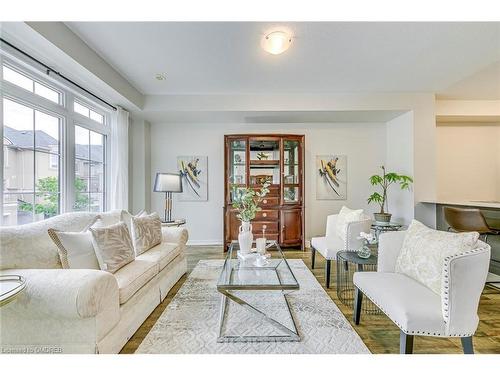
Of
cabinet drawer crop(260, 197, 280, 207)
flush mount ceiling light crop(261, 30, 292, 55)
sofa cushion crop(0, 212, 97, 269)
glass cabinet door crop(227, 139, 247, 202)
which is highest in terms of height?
flush mount ceiling light crop(261, 30, 292, 55)

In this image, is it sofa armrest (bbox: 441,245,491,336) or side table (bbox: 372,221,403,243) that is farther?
side table (bbox: 372,221,403,243)

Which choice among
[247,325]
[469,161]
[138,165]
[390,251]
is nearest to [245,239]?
[247,325]

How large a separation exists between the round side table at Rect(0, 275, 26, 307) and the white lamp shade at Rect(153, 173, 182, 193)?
2.31 metres

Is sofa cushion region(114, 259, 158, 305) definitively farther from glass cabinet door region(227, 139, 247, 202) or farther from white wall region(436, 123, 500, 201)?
white wall region(436, 123, 500, 201)

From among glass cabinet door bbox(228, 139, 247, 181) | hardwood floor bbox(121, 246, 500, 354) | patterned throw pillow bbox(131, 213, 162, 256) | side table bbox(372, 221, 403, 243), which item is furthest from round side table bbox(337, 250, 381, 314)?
glass cabinet door bbox(228, 139, 247, 181)

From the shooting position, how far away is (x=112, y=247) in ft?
6.46

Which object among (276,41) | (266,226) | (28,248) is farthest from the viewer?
(266,226)

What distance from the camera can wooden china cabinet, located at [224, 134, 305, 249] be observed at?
4098 millimetres

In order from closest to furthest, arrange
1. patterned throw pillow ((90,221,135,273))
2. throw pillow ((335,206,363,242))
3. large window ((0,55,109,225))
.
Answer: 1. patterned throw pillow ((90,221,135,273))
2. large window ((0,55,109,225))
3. throw pillow ((335,206,363,242))

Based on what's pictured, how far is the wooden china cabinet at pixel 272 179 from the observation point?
4098mm

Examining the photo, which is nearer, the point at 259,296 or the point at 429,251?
the point at 429,251

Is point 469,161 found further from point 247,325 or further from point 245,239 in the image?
point 247,325

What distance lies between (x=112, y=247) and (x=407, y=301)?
6.92 feet
